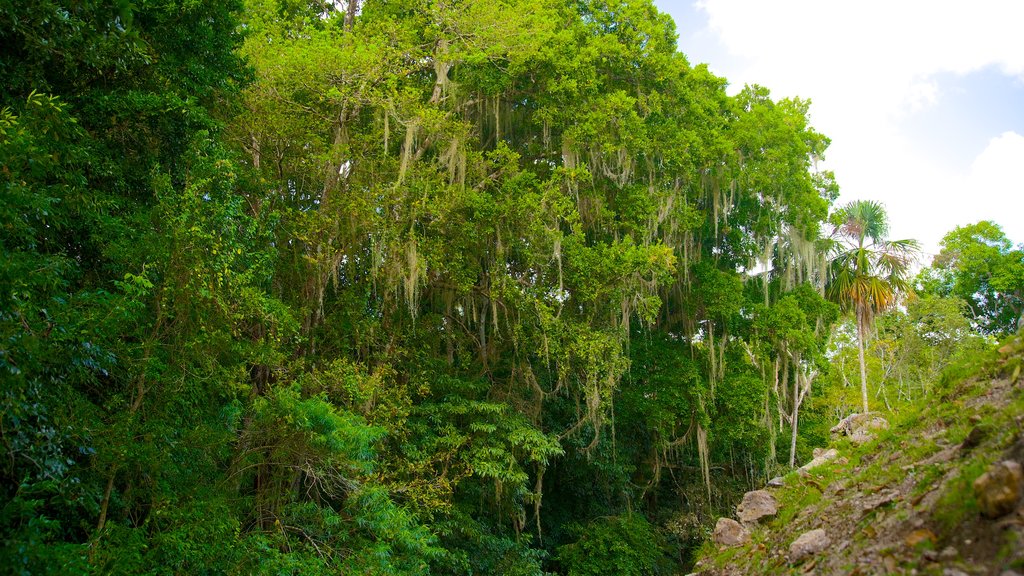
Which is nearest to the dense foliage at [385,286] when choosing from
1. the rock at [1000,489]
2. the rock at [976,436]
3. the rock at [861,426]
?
the rock at [861,426]

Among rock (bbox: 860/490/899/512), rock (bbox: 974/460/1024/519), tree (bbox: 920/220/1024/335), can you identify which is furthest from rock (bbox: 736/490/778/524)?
tree (bbox: 920/220/1024/335)

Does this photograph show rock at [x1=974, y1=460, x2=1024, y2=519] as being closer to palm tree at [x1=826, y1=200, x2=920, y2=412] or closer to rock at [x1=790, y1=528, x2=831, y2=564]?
rock at [x1=790, y1=528, x2=831, y2=564]

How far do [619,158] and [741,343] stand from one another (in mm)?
5033

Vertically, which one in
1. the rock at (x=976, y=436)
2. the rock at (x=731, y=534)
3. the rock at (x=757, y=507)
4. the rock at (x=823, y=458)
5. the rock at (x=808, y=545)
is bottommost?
the rock at (x=731, y=534)

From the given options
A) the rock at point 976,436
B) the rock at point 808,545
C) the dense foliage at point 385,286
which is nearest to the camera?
the rock at point 976,436

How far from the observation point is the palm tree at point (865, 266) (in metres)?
16.1

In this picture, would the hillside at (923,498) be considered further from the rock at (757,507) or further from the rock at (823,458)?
the rock at (823,458)

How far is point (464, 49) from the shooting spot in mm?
12539

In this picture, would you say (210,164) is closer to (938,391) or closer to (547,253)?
(547,253)

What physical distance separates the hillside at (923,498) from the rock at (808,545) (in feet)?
0.07

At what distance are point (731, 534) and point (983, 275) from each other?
2353cm

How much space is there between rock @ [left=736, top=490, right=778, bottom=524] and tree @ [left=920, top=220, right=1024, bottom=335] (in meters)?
20.8

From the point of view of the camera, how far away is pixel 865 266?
16781 millimetres

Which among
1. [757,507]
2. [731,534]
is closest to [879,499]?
[757,507]
